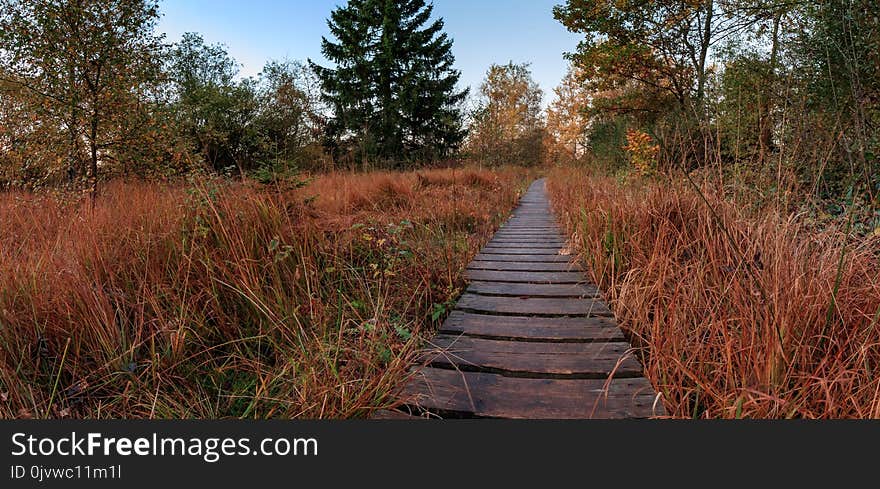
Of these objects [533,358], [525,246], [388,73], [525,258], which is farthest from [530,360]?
[388,73]

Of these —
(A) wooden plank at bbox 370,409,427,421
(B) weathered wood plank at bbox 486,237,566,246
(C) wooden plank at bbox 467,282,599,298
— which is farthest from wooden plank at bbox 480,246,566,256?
(A) wooden plank at bbox 370,409,427,421

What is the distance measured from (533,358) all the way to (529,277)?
151 cm

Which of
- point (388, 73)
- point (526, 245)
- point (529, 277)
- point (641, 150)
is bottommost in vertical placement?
point (529, 277)

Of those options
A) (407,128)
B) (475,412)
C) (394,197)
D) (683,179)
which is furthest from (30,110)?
(407,128)

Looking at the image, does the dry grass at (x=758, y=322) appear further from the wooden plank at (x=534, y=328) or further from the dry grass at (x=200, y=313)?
the dry grass at (x=200, y=313)

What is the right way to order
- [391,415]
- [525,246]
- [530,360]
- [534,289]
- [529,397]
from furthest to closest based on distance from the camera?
[525,246], [534,289], [530,360], [529,397], [391,415]

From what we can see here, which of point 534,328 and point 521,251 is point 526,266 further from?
point 534,328

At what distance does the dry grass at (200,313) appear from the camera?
1532 millimetres

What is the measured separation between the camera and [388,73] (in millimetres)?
19672

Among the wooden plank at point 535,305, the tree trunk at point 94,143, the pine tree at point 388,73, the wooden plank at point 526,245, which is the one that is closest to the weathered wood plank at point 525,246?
the wooden plank at point 526,245

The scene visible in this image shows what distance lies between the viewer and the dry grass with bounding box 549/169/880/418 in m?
1.35

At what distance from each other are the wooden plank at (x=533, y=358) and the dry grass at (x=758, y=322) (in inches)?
6.3

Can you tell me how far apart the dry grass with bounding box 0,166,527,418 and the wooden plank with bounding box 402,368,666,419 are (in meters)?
0.17

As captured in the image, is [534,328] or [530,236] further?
[530,236]
